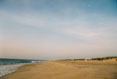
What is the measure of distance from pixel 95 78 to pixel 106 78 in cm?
54

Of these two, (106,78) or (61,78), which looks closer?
(106,78)

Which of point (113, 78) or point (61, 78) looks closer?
point (113, 78)

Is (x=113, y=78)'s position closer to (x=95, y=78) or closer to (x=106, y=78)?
(x=106, y=78)

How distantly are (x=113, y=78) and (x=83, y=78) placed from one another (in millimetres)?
1495

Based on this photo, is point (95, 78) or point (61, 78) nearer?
point (95, 78)

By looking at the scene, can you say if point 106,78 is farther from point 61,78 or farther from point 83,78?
point 61,78

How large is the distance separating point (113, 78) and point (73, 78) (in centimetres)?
204

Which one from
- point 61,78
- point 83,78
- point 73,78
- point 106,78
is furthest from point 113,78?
point 61,78

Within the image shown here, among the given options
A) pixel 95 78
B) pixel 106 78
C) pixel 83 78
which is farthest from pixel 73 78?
pixel 106 78

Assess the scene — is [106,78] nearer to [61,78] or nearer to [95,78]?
[95,78]

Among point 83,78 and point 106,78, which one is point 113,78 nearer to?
point 106,78

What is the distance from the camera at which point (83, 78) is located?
7.70m

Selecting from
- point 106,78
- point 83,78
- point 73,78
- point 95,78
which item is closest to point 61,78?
point 73,78

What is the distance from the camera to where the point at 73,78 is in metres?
7.89
